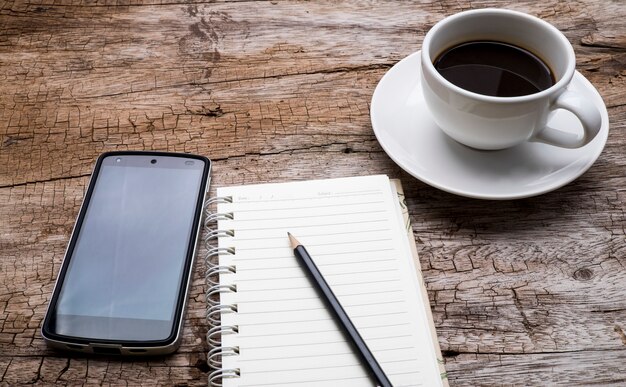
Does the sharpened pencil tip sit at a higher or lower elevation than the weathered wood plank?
lower

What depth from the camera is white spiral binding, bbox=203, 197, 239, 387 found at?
27.6 inches

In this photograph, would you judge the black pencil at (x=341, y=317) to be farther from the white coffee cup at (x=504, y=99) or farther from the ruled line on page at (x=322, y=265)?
the white coffee cup at (x=504, y=99)

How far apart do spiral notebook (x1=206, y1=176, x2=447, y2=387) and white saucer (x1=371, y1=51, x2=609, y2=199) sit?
56 mm

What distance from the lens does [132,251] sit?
2.53 ft

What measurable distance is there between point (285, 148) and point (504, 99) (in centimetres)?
31

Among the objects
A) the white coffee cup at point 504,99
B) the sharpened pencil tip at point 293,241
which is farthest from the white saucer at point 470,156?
the sharpened pencil tip at point 293,241

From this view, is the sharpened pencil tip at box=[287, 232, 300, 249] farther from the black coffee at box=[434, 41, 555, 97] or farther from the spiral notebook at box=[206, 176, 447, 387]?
the black coffee at box=[434, 41, 555, 97]

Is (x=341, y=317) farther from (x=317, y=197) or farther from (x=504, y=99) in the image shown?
(x=504, y=99)

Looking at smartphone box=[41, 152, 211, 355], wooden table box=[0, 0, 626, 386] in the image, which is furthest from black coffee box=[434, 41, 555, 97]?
smartphone box=[41, 152, 211, 355]

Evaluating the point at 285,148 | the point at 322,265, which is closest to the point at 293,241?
the point at 322,265

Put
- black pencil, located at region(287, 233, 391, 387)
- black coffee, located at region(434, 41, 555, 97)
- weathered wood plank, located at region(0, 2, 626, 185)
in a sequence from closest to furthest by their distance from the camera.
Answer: black pencil, located at region(287, 233, 391, 387), black coffee, located at region(434, 41, 555, 97), weathered wood plank, located at region(0, 2, 626, 185)

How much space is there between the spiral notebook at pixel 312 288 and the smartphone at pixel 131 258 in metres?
0.04

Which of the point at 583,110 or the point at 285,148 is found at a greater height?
the point at 583,110

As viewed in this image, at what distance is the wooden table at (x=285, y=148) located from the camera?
0.72 meters
